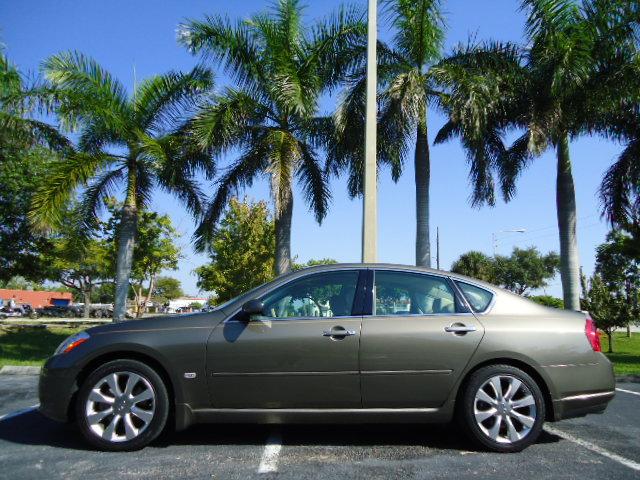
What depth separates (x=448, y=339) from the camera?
15.0ft

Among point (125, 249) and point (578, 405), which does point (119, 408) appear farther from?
point (125, 249)

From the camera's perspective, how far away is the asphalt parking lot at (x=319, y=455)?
398 cm

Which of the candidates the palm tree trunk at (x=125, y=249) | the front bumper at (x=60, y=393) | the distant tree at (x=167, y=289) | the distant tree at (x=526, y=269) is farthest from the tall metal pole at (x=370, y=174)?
the distant tree at (x=167, y=289)

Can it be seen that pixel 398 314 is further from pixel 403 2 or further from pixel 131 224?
pixel 131 224

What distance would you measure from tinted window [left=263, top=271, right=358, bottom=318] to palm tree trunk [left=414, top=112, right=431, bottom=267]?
8387mm

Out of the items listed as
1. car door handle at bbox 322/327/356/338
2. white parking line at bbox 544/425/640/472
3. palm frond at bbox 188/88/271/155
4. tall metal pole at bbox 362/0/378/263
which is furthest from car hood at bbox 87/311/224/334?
palm frond at bbox 188/88/271/155

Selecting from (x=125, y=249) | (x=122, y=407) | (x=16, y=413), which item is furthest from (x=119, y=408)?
(x=125, y=249)

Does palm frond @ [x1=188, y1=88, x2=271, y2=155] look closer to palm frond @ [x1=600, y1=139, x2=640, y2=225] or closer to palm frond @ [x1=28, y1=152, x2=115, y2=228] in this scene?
palm frond @ [x1=28, y1=152, x2=115, y2=228]

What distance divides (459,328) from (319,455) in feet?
4.94

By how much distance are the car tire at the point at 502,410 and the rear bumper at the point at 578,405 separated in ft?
0.52

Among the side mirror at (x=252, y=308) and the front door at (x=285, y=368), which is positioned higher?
the side mirror at (x=252, y=308)

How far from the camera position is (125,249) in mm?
15086

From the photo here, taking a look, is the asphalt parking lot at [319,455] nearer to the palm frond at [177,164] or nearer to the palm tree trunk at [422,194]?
the palm tree trunk at [422,194]

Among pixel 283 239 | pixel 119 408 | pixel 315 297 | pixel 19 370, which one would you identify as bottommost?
pixel 19 370
